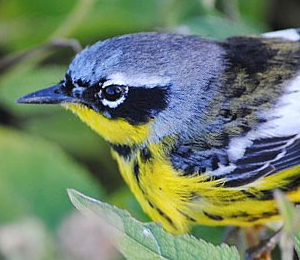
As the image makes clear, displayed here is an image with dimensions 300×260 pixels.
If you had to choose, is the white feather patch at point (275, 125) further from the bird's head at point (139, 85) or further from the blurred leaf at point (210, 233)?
the blurred leaf at point (210, 233)

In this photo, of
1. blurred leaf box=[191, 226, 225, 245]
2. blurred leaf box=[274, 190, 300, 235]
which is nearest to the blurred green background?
blurred leaf box=[191, 226, 225, 245]

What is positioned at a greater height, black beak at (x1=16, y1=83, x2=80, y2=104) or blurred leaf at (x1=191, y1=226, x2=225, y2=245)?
black beak at (x1=16, y1=83, x2=80, y2=104)

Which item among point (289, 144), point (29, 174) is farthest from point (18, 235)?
point (29, 174)

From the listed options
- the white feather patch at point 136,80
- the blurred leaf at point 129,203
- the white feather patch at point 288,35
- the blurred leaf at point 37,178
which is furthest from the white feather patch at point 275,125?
the blurred leaf at point 37,178

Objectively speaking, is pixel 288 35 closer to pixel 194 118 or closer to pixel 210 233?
pixel 194 118

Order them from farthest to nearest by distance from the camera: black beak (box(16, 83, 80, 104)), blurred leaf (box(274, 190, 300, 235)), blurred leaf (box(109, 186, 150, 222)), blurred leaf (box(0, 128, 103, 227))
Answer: blurred leaf (box(0, 128, 103, 227)) < blurred leaf (box(109, 186, 150, 222)) < black beak (box(16, 83, 80, 104)) < blurred leaf (box(274, 190, 300, 235))

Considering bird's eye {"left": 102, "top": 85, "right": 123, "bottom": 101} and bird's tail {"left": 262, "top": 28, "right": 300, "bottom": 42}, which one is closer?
bird's eye {"left": 102, "top": 85, "right": 123, "bottom": 101}

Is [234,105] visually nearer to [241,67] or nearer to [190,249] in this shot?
[241,67]

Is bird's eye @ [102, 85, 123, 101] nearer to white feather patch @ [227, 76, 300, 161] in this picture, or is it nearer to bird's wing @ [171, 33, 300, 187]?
bird's wing @ [171, 33, 300, 187]

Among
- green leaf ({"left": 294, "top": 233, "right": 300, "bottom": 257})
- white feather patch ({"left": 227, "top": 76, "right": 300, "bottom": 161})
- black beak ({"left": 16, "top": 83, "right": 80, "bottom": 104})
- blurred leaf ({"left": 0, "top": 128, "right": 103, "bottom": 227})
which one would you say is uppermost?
black beak ({"left": 16, "top": 83, "right": 80, "bottom": 104})
